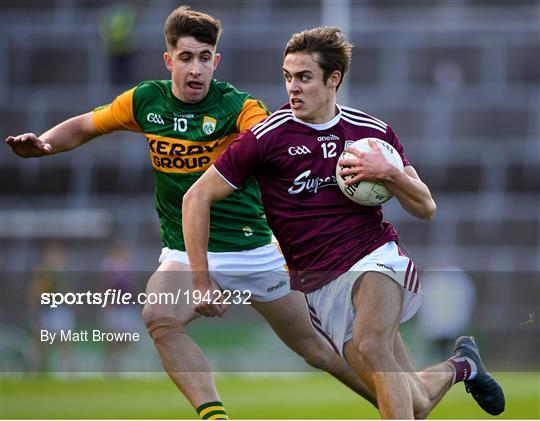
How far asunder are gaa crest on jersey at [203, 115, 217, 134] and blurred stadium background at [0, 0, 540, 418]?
305 inches

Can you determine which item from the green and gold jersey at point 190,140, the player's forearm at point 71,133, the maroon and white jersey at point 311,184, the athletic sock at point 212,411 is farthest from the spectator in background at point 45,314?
the maroon and white jersey at point 311,184

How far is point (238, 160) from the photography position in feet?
23.8

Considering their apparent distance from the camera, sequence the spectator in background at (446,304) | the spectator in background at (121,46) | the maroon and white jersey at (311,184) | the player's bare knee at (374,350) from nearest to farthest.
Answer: the player's bare knee at (374,350), the maroon and white jersey at (311,184), the spectator in background at (446,304), the spectator in background at (121,46)

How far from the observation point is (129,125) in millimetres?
8414

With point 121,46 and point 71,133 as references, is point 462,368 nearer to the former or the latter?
point 71,133

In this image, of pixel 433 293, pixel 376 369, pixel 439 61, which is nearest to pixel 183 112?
pixel 376 369

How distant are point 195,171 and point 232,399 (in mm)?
7296

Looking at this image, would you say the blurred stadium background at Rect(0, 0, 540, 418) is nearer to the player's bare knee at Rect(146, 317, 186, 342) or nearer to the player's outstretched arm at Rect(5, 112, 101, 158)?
the player's outstretched arm at Rect(5, 112, 101, 158)

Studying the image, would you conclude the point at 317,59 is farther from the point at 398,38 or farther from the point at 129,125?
the point at 398,38

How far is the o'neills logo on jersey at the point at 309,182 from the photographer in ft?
24.2

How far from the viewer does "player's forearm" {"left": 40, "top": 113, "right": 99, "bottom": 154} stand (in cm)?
834

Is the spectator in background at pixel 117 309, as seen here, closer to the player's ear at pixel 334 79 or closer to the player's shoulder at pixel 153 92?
the player's shoulder at pixel 153 92

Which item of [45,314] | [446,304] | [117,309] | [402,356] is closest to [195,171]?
[402,356]

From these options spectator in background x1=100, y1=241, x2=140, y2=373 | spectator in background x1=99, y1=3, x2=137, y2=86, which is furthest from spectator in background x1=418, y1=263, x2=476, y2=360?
spectator in background x1=99, y1=3, x2=137, y2=86
